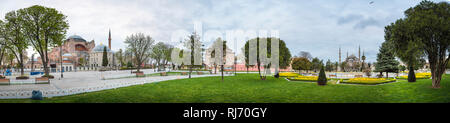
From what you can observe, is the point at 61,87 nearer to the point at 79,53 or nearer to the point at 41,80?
the point at 41,80

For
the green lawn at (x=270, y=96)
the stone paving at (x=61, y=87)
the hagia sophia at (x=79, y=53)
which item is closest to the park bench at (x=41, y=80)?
the stone paving at (x=61, y=87)

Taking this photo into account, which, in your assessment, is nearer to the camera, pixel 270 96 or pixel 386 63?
pixel 270 96

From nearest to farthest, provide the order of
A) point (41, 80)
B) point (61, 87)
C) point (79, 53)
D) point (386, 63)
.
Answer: point (61, 87) → point (41, 80) → point (386, 63) → point (79, 53)

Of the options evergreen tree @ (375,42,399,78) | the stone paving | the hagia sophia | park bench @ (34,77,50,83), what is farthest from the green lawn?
the hagia sophia

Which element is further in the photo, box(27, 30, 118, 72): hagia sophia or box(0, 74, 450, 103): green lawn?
box(27, 30, 118, 72): hagia sophia

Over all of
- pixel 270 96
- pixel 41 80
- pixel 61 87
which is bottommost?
pixel 270 96

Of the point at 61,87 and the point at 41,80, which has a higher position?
the point at 41,80

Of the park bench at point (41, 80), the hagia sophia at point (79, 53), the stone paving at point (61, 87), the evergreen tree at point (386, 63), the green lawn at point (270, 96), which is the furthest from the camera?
the hagia sophia at point (79, 53)

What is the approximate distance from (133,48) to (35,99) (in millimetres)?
36248

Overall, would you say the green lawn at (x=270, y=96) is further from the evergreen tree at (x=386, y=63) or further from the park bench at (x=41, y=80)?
the evergreen tree at (x=386, y=63)

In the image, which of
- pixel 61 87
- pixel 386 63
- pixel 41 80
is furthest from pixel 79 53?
pixel 386 63

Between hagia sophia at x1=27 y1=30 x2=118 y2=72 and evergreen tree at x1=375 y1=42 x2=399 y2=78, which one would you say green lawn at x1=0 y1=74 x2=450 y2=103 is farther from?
hagia sophia at x1=27 y1=30 x2=118 y2=72
